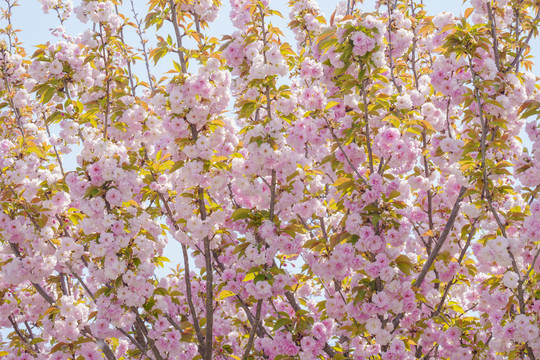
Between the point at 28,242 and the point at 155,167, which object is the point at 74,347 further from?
the point at 155,167

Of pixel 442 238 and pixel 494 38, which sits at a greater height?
pixel 494 38

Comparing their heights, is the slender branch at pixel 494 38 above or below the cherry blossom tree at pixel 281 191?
→ above

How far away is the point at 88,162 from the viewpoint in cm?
509

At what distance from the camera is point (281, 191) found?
5094mm

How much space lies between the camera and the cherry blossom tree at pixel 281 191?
4.88 metres

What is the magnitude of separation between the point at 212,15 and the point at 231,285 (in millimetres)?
3093

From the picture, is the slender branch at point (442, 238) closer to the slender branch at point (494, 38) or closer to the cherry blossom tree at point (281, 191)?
the cherry blossom tree at point (281, 191)

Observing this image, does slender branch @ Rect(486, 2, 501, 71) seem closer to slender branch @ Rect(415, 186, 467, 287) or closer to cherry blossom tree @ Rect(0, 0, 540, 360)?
cherry blossom tree @ Rect(0, 0, 540, 360)

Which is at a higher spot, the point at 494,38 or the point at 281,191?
the point at 494,38

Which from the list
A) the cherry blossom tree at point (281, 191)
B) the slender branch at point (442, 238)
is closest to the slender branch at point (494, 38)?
the cherry blossom tree at point (281, 191)

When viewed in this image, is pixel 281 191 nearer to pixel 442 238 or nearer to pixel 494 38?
pixel 442 238

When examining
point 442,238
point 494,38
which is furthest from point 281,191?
point 494,38

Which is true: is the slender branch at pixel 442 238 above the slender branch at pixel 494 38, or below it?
below

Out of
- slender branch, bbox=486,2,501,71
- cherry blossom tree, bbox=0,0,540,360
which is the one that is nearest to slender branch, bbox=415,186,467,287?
cherry blossom tree, bbox=0,0,540,360
